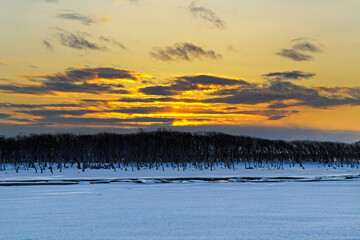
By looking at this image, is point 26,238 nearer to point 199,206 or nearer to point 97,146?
point 199,206

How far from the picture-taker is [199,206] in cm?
1948

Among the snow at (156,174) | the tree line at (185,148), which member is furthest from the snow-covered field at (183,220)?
the tree line at (185,148)

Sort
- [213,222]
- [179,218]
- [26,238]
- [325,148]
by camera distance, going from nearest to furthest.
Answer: [26,238] < [213,222] < [179,218] < [325,148]

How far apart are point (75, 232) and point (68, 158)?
107838mm

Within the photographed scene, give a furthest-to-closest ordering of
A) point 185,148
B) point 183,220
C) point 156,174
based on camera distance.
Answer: point 185,148 → point 156,174 → point 183,220

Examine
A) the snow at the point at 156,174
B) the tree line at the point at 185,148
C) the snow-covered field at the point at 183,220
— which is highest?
the tree line at the point at 185,148

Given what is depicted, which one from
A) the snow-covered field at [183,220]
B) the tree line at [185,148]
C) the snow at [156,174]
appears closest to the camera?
the snow-covered field at [183,220]

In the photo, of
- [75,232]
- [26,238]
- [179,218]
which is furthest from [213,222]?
[26,238]

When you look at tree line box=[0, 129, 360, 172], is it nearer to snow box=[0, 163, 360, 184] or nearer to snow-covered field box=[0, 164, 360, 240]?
snow box=[0, 163, 360, 184]

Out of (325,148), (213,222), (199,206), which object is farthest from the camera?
(325,148)

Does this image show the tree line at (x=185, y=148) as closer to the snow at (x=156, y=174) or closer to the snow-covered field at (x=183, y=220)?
the snow at (x=156, y=174)

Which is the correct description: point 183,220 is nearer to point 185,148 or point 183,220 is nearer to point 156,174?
point 156,174

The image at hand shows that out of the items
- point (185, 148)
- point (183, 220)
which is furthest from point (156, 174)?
point (183, 220)

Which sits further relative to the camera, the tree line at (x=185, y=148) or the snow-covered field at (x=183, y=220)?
the tree line at (x=185, y=148)
